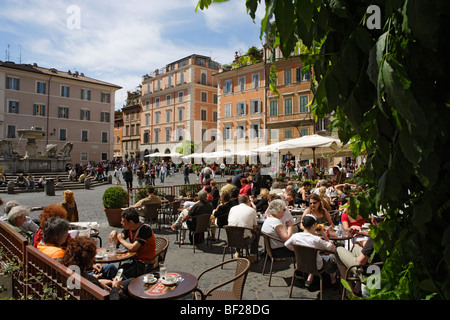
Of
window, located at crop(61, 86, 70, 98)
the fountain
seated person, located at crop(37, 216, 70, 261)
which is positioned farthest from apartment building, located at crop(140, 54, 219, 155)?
seated person, located at crop(37, 216, 70, 261)

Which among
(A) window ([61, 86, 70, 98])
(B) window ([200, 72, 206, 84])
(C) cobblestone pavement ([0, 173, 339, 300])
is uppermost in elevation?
(B) window ([200, 72, 206, 84])

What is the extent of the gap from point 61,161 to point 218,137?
22013mm

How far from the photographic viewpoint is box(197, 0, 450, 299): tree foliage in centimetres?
85

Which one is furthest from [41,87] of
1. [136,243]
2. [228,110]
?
[136,243]

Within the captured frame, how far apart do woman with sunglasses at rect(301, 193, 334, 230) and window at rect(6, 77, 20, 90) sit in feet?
153

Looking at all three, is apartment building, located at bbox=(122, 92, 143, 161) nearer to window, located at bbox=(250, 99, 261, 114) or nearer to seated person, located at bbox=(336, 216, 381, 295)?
window, located at bbox=(250, 99, 261, 114)

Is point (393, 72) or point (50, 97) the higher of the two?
point (50, 97)

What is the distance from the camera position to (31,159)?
24438 mm

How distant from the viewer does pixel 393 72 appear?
826mm

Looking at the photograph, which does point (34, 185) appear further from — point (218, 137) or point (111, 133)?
point (111, 133)

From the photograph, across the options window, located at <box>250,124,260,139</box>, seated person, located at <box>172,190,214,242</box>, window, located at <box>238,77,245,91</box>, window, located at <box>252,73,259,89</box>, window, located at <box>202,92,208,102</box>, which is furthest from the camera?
window, located at <box>202,92,208,102</box>

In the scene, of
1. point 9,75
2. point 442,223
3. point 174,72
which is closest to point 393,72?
point 442,223
